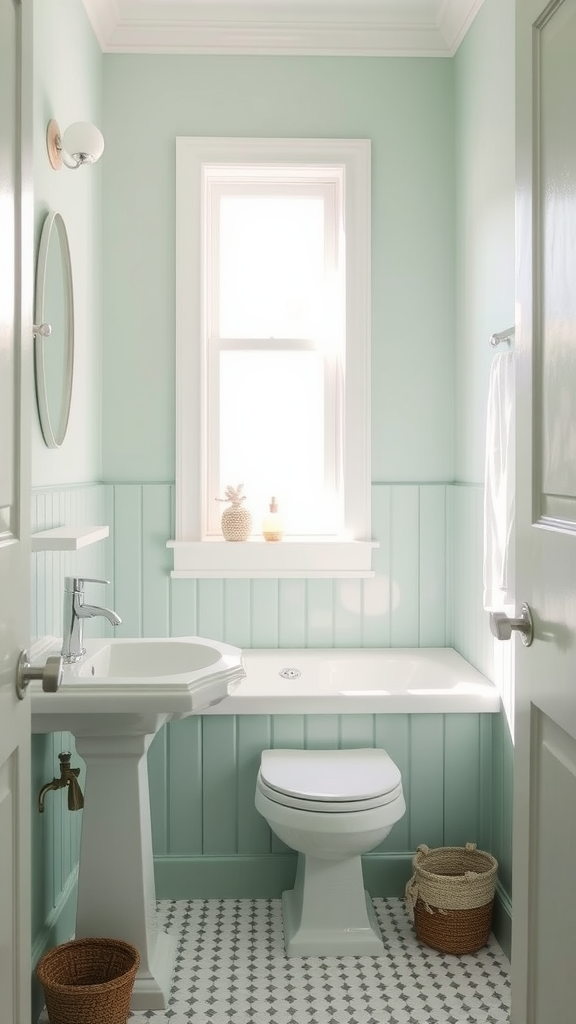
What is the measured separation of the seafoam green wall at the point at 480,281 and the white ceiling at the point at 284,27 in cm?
17

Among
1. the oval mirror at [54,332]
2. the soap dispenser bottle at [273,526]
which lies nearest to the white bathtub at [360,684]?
the soap dispenser bottle at [273,526]

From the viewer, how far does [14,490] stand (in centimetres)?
130

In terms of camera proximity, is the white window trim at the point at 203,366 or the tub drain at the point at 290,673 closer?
the tub drain at the point at 290,673

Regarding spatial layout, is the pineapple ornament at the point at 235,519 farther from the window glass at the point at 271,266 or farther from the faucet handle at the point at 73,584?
the faucet handle at the point at 73,584

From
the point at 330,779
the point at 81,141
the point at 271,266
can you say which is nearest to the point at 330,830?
the point at 330,779

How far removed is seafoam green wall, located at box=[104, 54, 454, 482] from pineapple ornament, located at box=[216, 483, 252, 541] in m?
0.27

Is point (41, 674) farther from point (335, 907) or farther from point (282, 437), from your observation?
point (282, 437)

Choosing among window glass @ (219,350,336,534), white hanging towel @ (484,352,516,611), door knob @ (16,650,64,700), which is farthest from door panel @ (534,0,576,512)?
window glass @ (219,350,336,534)

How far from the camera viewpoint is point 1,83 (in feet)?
3.99

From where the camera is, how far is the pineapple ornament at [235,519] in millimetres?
3354

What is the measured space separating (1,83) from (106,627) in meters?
2.30

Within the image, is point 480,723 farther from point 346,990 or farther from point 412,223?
point 412,223

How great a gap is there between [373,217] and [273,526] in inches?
46.4

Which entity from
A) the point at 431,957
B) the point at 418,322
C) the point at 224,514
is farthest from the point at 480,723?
the point at 418,322
